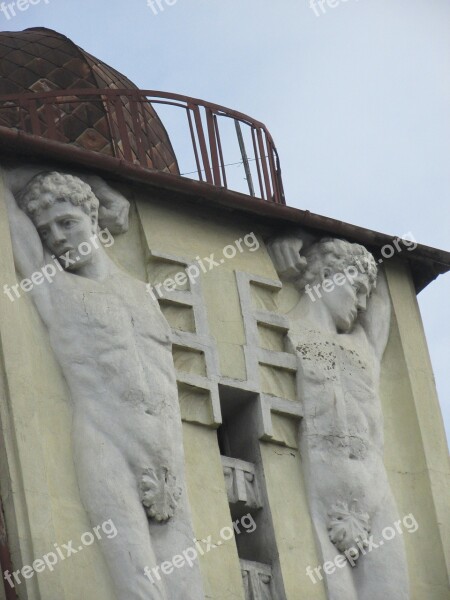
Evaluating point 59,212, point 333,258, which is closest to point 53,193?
point 59,212

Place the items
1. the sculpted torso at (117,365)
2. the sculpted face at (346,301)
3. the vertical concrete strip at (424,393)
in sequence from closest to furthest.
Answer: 1. the sculpted torso at (117,365)
2. the vertical concrete strip at (424,393)
3. the sculpted face at (346,301)

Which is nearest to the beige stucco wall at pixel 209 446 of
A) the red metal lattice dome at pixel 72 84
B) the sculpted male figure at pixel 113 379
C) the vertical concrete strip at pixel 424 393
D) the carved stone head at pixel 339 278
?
the vertical concrete strip at pixel 424 393

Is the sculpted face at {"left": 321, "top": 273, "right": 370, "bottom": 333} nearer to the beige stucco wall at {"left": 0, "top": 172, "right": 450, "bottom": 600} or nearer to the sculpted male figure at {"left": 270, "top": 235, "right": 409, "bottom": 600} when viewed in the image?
the sculpted male figure at {"left": 270, "top": 235, "right": 409, "bottom": 600}

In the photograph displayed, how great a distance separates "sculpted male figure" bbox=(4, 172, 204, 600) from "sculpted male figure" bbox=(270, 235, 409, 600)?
1.12 m

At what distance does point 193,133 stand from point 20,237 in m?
2.03

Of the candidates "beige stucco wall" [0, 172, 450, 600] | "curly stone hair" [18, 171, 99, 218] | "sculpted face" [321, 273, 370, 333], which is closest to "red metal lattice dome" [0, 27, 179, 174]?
"beige stucco wall" [0, 172, 450, 600]

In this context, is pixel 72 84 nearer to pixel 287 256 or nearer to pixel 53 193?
pixel 287 256

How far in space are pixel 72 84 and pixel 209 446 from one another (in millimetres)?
4713

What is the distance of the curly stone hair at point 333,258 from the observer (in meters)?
18.5

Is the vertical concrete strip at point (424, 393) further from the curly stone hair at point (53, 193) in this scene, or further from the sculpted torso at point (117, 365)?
the curly stone hair at point (53, 193)

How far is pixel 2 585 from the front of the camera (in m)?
15.6

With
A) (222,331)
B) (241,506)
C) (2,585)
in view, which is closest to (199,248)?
(222,331)

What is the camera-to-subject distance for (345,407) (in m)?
17.8

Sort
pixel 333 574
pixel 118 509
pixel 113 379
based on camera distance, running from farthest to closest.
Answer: pixel 333 574
pixel 113 379
pixel 118 509
